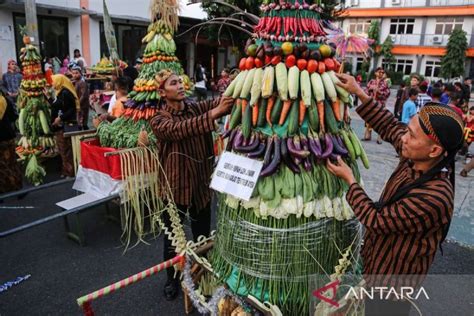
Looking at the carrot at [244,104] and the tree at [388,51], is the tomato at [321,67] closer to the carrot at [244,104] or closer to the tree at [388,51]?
the carrot at [244,104]

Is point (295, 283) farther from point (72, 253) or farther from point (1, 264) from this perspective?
point (1, 264)

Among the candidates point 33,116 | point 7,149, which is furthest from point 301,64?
point 33,116

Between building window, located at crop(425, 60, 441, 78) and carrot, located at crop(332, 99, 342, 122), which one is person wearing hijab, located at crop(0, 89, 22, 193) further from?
building window, located at crop(425, 60, 441, 78)

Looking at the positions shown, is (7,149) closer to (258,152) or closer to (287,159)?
(258,152)

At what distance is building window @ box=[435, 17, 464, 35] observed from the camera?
80.7ft

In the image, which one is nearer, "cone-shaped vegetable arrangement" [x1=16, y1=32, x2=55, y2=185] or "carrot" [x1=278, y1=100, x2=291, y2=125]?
"carrot" [x1=278, y1=100, x2=291, y2=125]

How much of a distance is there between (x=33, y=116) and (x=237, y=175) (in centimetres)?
467

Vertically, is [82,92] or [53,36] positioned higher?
[53,36]

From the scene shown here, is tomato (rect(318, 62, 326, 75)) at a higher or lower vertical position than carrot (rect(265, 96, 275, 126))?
higher

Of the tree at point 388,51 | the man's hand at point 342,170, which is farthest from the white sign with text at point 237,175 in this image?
the tree at point 388,51

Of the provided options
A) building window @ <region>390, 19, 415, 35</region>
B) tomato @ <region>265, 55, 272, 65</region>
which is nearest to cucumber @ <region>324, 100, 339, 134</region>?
tomato @ <region>265, 55, 272, 65</region>

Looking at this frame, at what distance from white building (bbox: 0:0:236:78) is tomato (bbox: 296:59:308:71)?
9.05 m

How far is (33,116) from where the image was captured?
208 inches

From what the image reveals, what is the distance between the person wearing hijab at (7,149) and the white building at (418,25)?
75.1 ft
